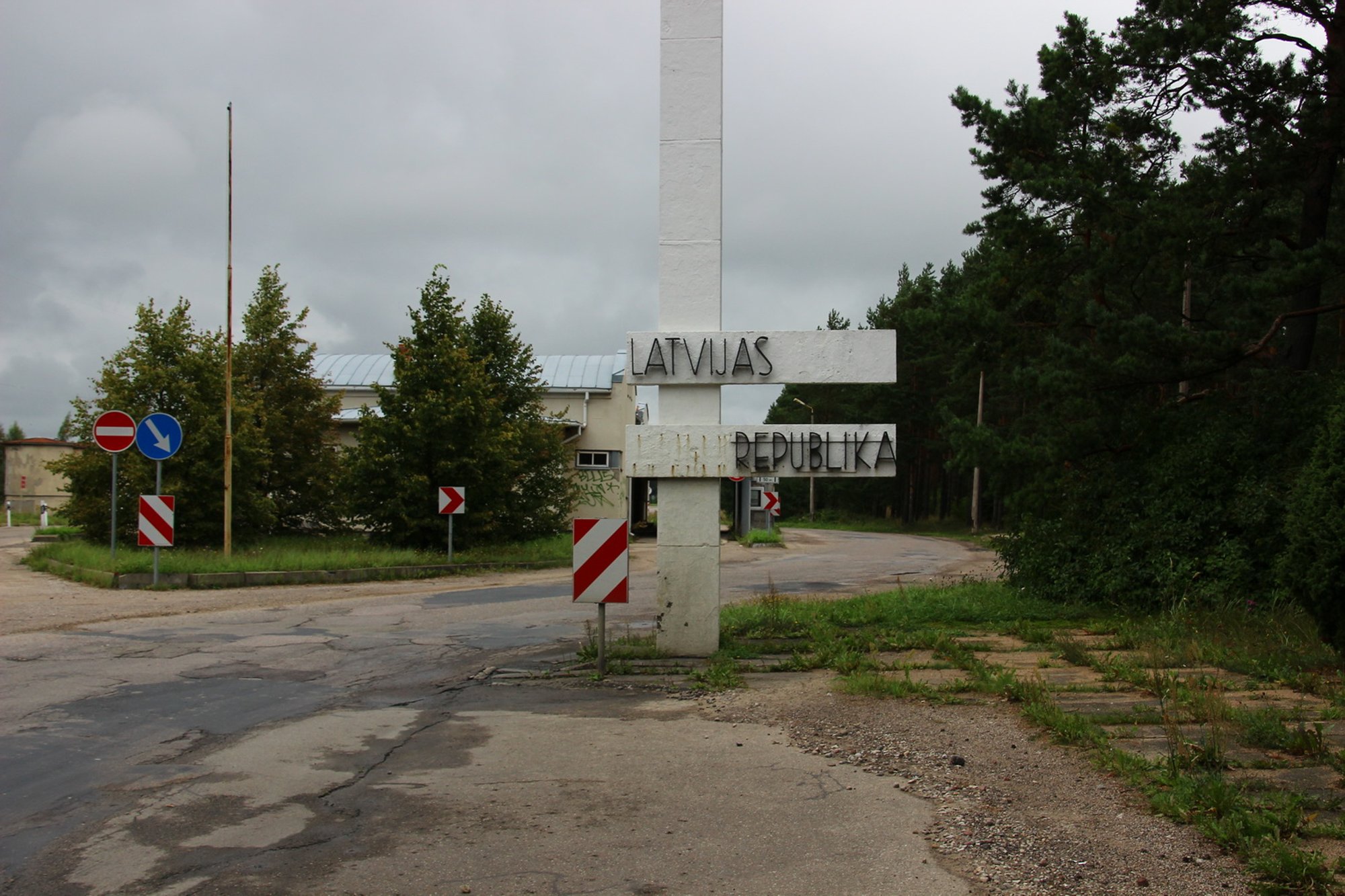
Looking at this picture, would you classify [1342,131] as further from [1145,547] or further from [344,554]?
[344,554]

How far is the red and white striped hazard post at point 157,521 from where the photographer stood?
1734cm

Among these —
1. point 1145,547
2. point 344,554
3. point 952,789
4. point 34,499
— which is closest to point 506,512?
point 344,554

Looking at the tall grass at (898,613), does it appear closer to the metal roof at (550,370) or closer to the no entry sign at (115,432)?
the no entry sign at (115,432)

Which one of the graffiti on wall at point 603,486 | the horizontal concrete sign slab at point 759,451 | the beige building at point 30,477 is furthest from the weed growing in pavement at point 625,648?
the beige building at point 30,477

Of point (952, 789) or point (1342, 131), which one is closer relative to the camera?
point (952, 789)

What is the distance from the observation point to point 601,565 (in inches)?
381

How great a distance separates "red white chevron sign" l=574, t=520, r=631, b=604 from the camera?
379 inches

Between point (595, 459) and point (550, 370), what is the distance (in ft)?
16.7

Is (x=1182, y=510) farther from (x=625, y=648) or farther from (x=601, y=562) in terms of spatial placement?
(x=601, y=562)

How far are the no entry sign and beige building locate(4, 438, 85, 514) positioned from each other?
144ft

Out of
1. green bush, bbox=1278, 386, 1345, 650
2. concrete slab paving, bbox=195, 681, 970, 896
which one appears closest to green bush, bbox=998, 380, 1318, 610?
green bush, bbox=1278, 386, 1345, 650

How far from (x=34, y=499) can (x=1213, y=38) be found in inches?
2588

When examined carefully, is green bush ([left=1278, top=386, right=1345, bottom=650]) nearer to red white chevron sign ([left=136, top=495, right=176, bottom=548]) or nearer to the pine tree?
red white chevron sign ([left=136, top=495, right=176, bottom=548])

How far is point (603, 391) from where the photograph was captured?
132 ft
